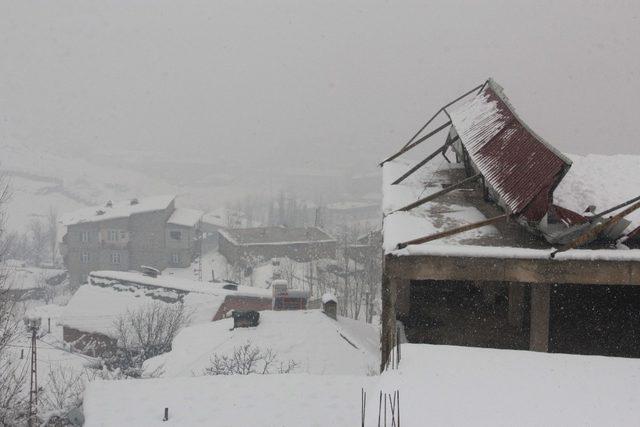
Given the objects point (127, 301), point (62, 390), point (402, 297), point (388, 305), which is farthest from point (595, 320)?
point (127, 301)

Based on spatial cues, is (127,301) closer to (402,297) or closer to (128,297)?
(128,297)

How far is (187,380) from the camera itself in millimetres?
11914

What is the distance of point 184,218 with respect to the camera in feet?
187

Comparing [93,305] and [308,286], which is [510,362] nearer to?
[93,305]

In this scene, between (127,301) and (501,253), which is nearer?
(501,253)

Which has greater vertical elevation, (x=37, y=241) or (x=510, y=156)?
(x=510, y=156)

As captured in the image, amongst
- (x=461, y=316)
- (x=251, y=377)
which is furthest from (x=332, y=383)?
(x=461, y=316)

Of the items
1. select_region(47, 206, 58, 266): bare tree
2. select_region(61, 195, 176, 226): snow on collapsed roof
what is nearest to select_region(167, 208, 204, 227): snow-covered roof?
select_region(61, 195, 176, 226): snow on collapsed roof

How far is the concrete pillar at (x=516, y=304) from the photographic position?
446 inches

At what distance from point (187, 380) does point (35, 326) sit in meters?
9.28

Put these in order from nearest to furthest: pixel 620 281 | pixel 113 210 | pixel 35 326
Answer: pixel 620 281 → pixel 35 326 → pixel 113 210

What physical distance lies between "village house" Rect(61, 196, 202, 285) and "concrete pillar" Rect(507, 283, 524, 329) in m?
46.7

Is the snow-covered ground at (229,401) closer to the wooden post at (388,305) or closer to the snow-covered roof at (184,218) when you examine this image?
the wooden post at (388,305)

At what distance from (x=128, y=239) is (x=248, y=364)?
3861cm
